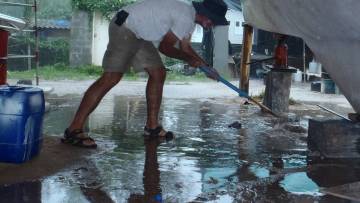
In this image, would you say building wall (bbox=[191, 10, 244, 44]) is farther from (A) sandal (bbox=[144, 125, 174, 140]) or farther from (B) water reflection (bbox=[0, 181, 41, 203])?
(B) water reflection (bbox=[0, 181, 41, 203])

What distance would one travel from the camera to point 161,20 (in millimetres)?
4754

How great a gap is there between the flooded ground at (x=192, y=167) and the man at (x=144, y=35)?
40cm

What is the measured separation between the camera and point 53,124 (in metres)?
6.01

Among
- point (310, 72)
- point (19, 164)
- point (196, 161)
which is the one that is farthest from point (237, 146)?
point (310, 72)

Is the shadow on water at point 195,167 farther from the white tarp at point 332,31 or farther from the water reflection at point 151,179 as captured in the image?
the white tarp at point 332,31

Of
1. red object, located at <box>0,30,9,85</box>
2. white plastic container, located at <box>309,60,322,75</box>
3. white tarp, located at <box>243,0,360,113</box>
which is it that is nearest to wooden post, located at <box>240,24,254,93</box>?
red object, located at <box>0,30,9,85</box>

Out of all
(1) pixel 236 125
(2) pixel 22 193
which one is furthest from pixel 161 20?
(2) pixel 22 193

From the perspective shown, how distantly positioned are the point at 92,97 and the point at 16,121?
1285 mm

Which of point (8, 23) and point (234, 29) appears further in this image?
point (234, 29)

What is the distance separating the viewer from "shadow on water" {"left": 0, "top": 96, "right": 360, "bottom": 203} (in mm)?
3266

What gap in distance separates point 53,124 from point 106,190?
291cm

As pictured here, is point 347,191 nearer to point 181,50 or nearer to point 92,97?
point 181,50

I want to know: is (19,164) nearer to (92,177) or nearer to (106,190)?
(92,177)

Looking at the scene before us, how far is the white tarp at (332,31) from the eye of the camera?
11.6ft
